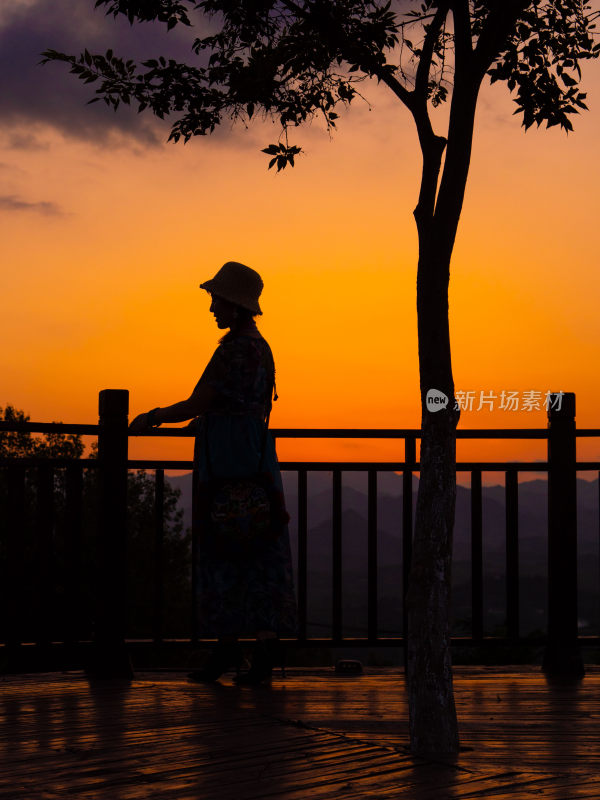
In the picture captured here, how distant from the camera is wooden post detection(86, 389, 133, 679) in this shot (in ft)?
17.3

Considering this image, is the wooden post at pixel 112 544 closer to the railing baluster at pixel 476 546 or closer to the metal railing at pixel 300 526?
the metal railing at pixel 300 526

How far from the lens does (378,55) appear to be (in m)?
4.38

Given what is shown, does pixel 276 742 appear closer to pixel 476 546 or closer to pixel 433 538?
pixel 433 538

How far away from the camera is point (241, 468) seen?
473cm

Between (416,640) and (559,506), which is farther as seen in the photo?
(559,506)

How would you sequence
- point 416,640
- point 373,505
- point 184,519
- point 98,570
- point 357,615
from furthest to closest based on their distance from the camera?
1. point 357,615
2. point 184,519
3. point 373,505
4. point 98,570
5. point 416,640

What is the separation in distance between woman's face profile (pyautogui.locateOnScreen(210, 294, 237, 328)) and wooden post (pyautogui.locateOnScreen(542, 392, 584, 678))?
2315mm

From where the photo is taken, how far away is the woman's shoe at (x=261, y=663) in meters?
4.79

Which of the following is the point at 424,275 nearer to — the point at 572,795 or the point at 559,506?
the point at 572,795

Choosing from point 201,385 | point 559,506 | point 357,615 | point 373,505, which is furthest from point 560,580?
point 357,615

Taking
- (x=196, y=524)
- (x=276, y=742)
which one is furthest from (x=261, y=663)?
(x=276, y=742)

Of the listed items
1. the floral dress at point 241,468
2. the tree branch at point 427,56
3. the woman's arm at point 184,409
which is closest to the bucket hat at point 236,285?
the floral dress at point 241,468

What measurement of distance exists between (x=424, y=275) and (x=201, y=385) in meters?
1.41

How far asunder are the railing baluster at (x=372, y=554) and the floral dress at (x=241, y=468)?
962 millimetres
